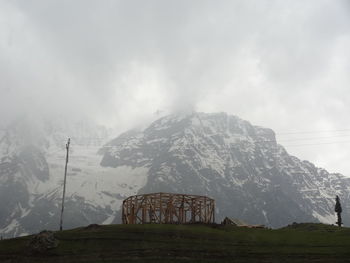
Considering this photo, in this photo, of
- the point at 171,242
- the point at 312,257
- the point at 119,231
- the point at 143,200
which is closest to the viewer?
the point at 312,257

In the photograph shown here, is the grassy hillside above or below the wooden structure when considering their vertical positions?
below

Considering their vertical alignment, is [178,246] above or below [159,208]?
below

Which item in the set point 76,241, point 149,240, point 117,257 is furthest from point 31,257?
point 149,240

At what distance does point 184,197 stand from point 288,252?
39225 millimetres

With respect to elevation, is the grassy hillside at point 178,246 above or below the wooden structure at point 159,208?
below

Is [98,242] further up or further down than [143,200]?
further down

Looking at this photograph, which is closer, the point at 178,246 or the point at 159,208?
the point at 178,246

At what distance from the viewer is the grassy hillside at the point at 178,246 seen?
55.6 metres

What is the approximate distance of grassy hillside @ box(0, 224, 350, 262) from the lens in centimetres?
5559

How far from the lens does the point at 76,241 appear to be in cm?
6159

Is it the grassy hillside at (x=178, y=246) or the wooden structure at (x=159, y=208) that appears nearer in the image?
the grassy hillside at (x=178, y=246)

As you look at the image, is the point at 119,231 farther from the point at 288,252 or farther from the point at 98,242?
the point at 288,252

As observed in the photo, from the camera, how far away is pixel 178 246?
194ft

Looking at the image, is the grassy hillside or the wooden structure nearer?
the grassy hillside
